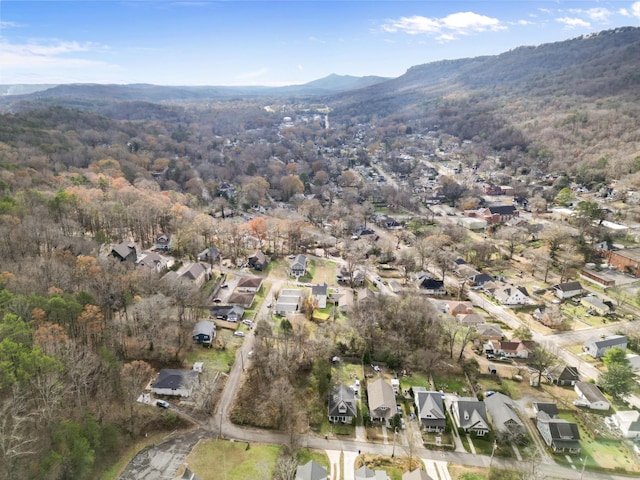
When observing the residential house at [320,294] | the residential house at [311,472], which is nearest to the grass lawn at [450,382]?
the residential house at [311,472]

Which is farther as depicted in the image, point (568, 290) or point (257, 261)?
point (257, 261)

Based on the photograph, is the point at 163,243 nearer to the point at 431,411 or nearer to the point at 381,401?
the point at 381,401

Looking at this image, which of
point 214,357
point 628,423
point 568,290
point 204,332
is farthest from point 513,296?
point 204,332

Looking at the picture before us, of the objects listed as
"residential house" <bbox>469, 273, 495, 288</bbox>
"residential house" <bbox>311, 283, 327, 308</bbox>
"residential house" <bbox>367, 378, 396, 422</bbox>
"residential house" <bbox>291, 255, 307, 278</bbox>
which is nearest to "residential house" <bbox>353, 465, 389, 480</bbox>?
"residential house" <bbox>367, 378, 396, 422</bbox>

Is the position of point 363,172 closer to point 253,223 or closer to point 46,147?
point 253,223

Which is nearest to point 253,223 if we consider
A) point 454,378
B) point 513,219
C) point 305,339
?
point 305,339

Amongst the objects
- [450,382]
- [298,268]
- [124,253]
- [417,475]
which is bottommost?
[450,382]
